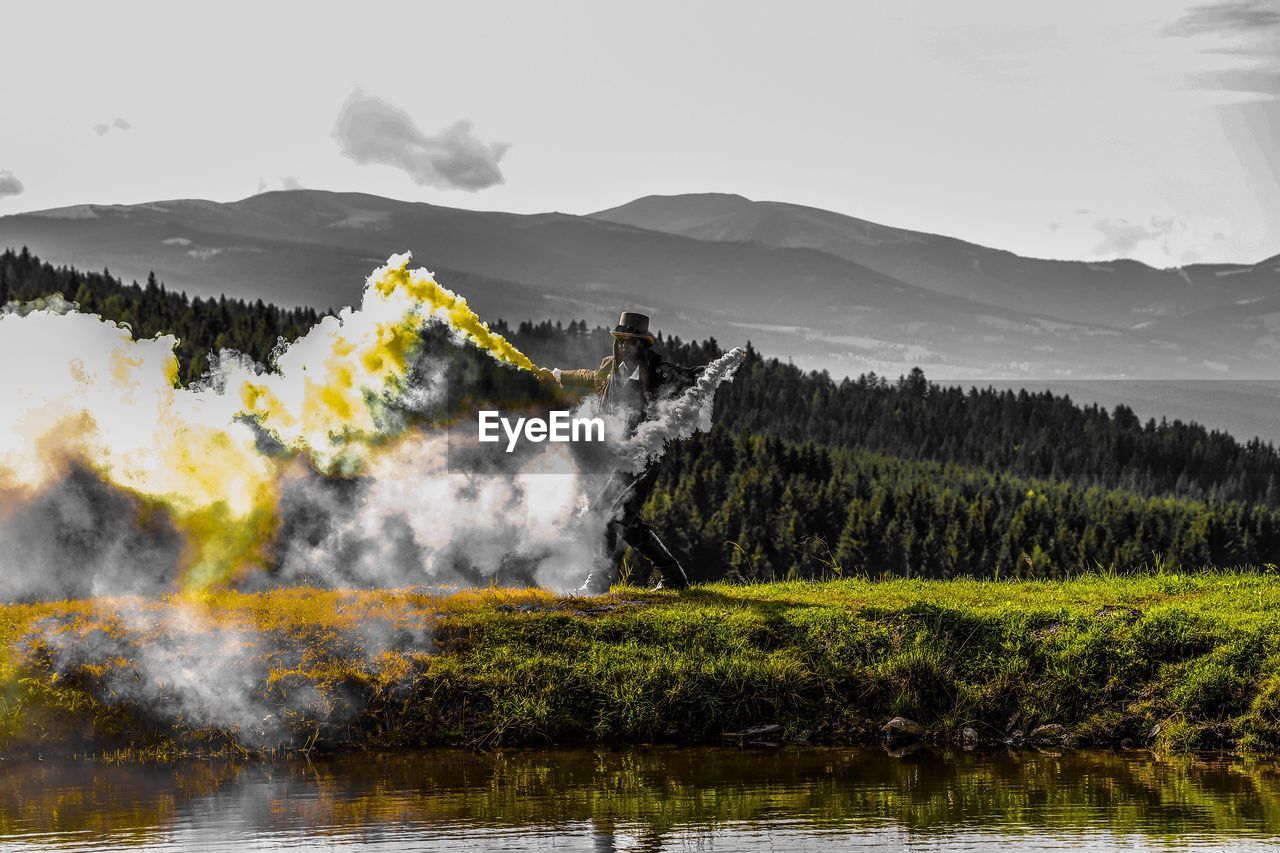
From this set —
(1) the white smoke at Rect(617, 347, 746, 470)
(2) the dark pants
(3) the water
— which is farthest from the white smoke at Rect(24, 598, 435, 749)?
(1) the white smoke at Rect(617, 347, 746, 470)

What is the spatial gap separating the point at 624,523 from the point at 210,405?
6.47 meters

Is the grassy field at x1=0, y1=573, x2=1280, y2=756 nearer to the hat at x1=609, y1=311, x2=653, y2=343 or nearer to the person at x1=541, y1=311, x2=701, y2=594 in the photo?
the person at x1=541, y1=311, x2=701, y2=594

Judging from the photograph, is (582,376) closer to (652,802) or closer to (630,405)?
(630,405)

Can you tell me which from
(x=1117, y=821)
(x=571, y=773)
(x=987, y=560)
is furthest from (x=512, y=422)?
(x=987, y=560)

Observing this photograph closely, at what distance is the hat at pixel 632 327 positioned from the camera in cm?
2269

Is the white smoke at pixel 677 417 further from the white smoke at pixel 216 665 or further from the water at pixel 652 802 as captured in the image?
the water at pixel 652 802

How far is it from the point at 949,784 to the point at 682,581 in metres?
7.55

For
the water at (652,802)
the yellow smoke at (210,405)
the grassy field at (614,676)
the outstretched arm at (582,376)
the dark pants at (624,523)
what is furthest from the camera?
the outstretched arm at (582,376)

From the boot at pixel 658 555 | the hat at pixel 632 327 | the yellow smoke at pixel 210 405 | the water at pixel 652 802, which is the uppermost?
the hat at pixel 632 327

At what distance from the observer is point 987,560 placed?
15312cm

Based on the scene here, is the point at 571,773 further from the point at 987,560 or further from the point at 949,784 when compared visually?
the point at 987,560

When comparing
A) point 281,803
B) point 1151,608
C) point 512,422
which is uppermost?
point 512,422

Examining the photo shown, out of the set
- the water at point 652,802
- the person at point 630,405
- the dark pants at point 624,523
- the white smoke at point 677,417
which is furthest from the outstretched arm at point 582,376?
the water at point 652,802

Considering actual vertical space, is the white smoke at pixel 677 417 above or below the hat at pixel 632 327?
below
